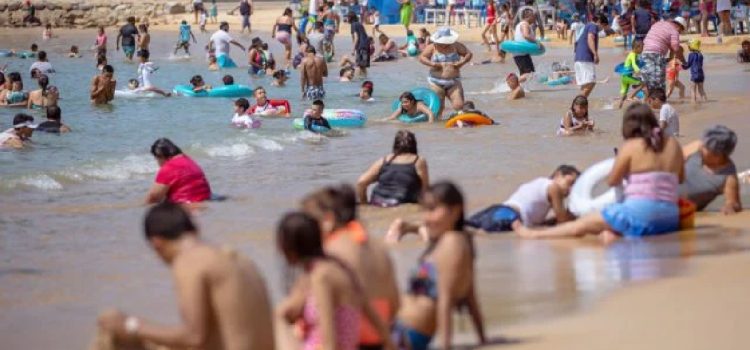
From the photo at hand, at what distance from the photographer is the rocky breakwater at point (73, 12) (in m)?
55.1

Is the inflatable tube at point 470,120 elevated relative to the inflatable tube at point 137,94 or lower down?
lower down

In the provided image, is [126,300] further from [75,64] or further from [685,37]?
[75,64]

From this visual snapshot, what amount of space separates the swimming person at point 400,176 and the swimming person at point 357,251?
505 centimetres

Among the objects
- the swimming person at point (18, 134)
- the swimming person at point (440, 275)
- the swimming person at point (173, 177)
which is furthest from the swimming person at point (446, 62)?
the swimming person at point (440, 275)

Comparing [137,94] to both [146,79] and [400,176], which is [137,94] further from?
[400,176]

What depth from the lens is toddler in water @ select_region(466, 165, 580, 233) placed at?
9.88 metres

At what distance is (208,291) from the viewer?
494cm

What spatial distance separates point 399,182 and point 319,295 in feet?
19.7

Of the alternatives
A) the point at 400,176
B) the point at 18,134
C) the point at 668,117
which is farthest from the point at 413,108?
the point at 400,176

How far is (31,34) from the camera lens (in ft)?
169

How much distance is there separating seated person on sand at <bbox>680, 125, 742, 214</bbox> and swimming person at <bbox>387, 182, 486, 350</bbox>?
4373mm

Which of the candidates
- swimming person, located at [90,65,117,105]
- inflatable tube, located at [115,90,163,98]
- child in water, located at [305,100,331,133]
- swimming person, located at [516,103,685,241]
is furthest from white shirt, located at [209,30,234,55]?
swimming person, located at [516,103,685,241]

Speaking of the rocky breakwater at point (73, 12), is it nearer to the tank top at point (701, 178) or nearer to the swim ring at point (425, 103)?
the swim ring at point (425, 103)

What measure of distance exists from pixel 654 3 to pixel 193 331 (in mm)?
29755
